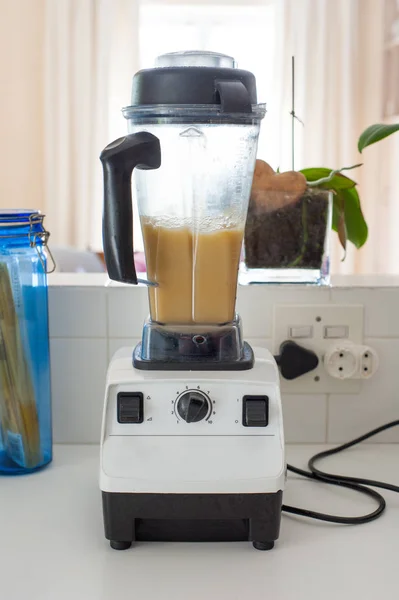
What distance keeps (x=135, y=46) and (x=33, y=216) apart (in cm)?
322

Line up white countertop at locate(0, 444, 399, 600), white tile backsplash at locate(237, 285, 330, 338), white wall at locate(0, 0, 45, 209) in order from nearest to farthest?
white countertop at locate(0, 444, 399, 600) → white tile backsplash at locate(237, 285, 330, 338) → white wall at locate(0, 0, 45, 209)

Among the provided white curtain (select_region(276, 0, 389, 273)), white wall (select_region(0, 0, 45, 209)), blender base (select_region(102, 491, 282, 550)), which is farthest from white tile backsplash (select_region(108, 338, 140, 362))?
white wall (select_region(0, 0, 45, 209))

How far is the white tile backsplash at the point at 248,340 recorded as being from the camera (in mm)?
983

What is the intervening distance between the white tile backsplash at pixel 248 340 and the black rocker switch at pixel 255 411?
0.27 m

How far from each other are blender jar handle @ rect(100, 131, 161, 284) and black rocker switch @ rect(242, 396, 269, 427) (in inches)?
6.5

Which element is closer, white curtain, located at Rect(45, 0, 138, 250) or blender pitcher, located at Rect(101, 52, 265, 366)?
blender pitcher, located at Rect(101, 52, 265, 366)

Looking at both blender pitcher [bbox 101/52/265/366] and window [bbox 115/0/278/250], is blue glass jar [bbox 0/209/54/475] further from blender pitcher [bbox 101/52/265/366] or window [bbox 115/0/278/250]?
window [bbox 115/0/278/250]

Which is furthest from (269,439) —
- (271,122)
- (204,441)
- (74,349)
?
(271,122)

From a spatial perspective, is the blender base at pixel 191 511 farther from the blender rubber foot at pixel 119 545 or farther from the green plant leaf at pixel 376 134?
the green plant leaf at pixel 376 134

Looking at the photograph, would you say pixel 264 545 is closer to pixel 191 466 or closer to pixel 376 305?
pixel 191 466

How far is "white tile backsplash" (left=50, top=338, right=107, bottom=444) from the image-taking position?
99cm

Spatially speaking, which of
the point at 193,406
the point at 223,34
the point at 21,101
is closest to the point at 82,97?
the point at 21,101

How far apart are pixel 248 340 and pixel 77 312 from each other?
0.76 ft

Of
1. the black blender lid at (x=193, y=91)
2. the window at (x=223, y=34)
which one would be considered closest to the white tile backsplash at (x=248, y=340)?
the black blender lid at (x=193, y=91)
